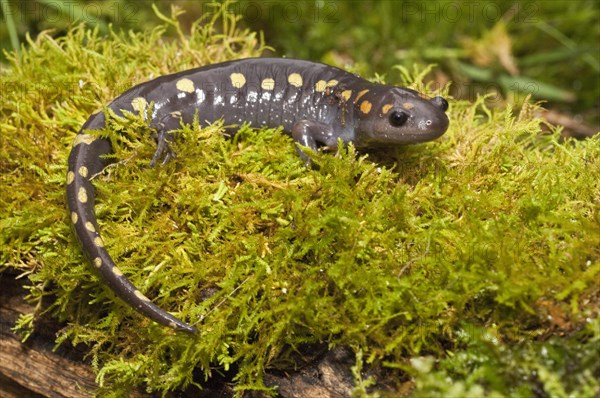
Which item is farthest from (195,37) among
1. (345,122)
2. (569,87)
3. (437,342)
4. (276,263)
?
(569,87)

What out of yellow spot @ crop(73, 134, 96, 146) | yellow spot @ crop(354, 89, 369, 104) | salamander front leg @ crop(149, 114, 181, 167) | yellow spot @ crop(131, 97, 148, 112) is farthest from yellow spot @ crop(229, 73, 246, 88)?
yellow spot @ crop(73, 134, 96, 146)

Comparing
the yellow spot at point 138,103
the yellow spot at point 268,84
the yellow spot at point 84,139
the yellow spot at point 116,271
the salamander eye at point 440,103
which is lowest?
the yellow spot at point 116,271

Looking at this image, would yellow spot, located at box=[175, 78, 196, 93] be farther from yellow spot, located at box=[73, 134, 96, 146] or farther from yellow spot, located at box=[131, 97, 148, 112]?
yellow spot, located at box=[73, 134, 96, 146]

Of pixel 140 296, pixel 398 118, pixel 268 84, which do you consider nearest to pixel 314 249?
pixel 140 296

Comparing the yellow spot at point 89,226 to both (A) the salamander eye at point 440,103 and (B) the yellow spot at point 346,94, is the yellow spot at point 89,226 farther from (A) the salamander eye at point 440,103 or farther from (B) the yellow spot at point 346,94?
(A) the salamander eye at point 440,103

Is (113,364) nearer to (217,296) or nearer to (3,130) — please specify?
(217,296)

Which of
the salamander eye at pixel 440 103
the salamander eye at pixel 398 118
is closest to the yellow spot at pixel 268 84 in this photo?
the salamander eye at pixel 398 118
